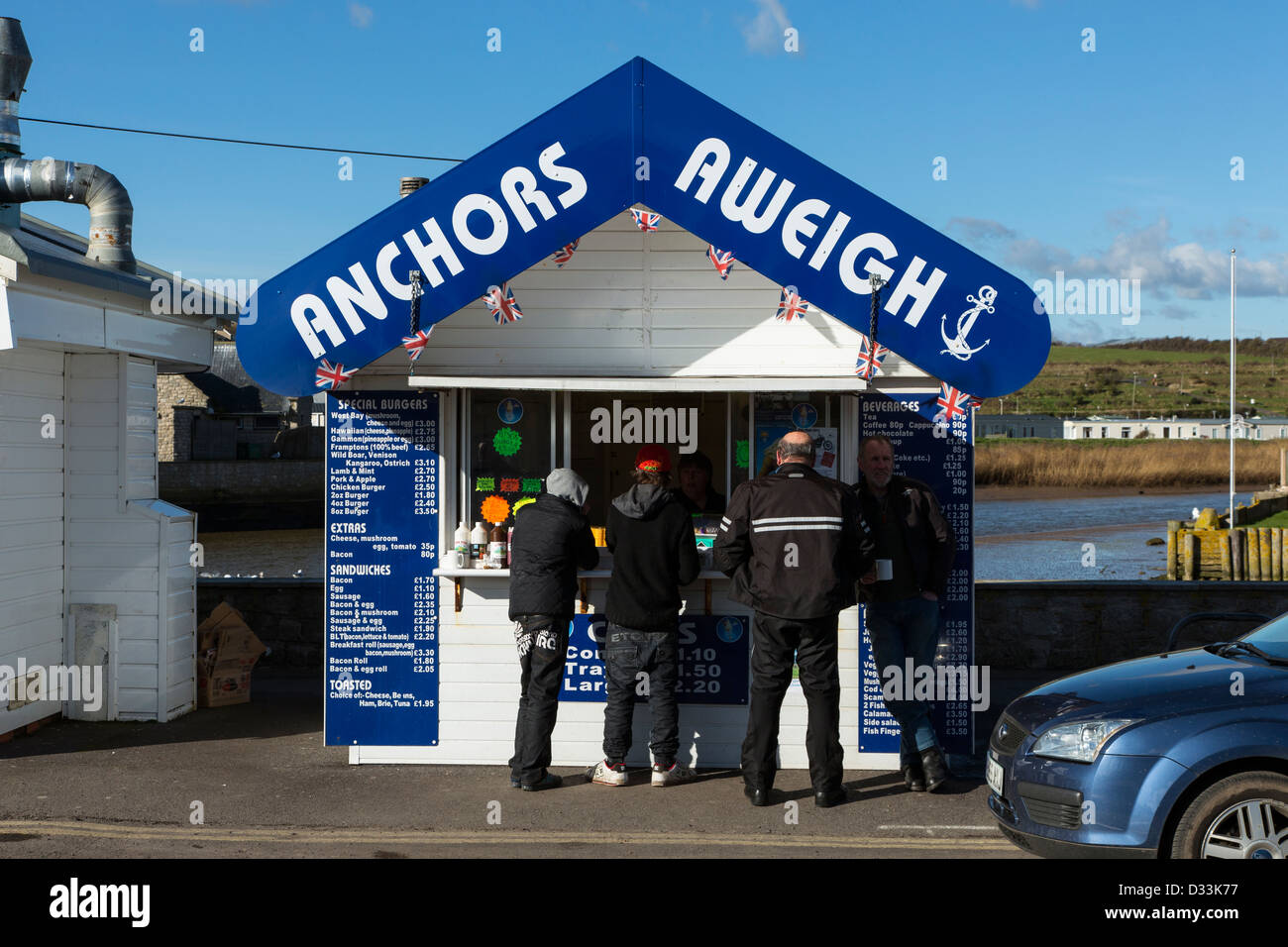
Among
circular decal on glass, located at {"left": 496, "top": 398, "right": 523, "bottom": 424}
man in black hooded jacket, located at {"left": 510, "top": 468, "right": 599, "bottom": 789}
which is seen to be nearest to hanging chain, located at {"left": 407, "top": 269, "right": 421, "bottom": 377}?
circular decal on glass, located at {"left": 496, "top": 398, "right": 523, "bottom": 424}

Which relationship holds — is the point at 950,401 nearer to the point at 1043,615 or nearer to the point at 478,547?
the point at 478,547

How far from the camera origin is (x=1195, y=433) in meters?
91.4

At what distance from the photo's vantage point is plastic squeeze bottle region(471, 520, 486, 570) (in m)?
7.32

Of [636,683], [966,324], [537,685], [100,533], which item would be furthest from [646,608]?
[100,533]

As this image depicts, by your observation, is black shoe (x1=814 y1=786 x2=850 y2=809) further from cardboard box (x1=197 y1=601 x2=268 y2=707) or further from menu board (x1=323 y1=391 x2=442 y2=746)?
cardboard box (x1=197 y1=601 x2=268 y2=707)

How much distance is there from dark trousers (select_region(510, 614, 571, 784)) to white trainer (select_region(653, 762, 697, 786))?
0.64 m

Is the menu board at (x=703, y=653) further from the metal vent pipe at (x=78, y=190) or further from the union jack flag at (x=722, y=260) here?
the metal vent pipe at (x=78, y=190)

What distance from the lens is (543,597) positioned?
260 inches

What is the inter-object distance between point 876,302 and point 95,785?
5.29 metres

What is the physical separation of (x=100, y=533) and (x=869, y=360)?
548 cm

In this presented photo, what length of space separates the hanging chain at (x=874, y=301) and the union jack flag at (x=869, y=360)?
2cm

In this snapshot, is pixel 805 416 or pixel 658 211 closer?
pixel 658 211

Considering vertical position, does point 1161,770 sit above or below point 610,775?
above

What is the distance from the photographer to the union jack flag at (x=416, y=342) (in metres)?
6.74
